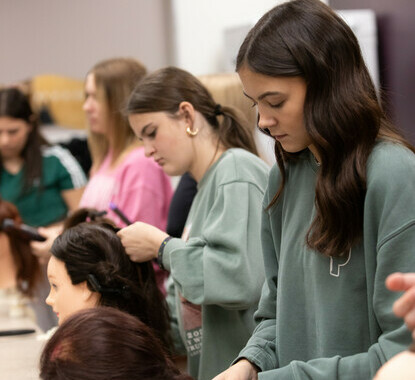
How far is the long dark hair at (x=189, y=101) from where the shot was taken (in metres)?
1.82

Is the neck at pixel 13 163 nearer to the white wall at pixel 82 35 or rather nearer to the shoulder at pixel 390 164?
the white wall at pixel 82 35

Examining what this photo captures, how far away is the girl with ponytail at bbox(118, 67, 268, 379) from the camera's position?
1.61m

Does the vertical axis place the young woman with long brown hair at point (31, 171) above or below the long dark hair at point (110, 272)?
below

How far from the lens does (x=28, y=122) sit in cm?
332

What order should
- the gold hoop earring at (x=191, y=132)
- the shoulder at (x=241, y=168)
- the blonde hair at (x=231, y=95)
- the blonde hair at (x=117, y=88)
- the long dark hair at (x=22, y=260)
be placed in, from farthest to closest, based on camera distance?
the long dark hair at (x=22, y=260)
the blonde hair at (x=117, y=88)
the blonde hair at (x=231, y=95)
the gold hoop earring at (x=191, y=132)
the shoulder at (x=241, y=168)

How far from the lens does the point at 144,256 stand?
5.84 feet

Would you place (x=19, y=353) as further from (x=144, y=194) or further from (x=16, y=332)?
(x=144, y=194)

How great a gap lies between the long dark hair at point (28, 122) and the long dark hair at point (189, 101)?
4.75ft

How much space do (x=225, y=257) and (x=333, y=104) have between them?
590 millimetres

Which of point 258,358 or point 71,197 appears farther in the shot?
point 71,197

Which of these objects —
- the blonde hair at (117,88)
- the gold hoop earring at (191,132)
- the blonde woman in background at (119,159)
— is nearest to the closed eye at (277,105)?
the gold hoop earring at (191,132)

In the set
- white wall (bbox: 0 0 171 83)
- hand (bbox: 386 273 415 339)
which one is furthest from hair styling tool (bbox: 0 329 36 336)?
white wall (bbox: 0 0 171 83)

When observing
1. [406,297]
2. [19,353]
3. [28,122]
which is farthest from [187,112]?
[28,122]

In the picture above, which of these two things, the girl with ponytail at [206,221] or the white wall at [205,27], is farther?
the white wall at [205,27]
